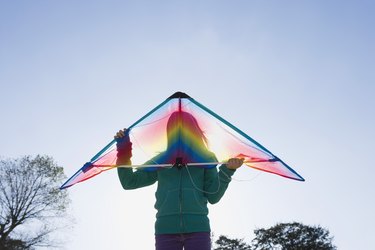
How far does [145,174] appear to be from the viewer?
10.2 feet

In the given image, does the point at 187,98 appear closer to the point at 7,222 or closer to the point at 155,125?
the point at 155,125

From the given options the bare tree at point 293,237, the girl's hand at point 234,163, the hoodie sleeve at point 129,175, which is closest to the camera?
the girl's hand at point 234,163

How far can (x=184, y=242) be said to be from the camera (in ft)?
8.77

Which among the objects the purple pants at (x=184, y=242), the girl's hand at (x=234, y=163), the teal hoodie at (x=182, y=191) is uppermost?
the girl's hand at (x=234, y=163)

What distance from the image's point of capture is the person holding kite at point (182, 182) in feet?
8.79

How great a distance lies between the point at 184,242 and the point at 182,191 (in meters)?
0.38

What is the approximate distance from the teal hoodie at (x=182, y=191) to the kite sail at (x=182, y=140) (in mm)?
308

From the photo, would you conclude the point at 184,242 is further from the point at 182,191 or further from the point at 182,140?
the point at 182,140

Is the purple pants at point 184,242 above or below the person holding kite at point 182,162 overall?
below

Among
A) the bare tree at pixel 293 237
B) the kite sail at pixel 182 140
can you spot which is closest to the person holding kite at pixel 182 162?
the kite sail at pixel 182 140

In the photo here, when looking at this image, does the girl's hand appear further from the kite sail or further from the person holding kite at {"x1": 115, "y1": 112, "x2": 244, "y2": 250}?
the kite sail

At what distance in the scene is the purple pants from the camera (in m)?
2.65

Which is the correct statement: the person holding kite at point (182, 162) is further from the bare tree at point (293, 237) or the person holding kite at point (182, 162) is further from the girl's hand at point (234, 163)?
the bare tree at point (293, 237)

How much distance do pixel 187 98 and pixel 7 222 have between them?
1863 cm
